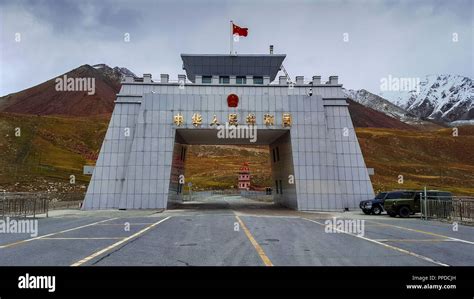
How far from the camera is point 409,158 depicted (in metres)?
135

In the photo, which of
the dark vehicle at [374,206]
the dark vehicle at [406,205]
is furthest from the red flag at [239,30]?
the dark vehicle at [406,205]

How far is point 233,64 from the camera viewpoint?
4041 cm

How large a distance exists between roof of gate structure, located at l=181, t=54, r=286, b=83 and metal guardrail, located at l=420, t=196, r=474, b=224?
20136 millimetres

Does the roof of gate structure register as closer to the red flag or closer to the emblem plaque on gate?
the red flag

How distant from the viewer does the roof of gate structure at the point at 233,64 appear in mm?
39812

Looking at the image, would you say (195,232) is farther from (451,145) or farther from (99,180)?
(451,145)

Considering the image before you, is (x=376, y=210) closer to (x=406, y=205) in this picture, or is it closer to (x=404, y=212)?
(x=404, y=212)

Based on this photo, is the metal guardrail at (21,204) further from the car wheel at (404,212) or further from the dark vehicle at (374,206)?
the car wheel at (404,212)

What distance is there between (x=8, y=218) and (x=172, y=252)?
1686cm

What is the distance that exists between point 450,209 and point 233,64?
24054 mm

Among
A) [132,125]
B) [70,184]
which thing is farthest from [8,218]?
[70,184]

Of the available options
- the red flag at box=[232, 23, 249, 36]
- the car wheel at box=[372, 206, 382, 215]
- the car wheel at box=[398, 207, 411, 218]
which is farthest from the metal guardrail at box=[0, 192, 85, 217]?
the car wheel at box=[398, 207, 411, 218]

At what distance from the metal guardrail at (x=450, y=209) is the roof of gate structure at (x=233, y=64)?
20.1 meters
